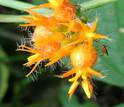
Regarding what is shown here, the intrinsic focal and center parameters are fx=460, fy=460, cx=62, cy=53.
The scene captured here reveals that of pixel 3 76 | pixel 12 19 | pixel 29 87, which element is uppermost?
pixel 12 19

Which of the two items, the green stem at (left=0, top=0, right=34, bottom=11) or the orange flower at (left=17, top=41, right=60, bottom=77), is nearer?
the orange flower at (left=17, top=41, right=60, bottom=77)

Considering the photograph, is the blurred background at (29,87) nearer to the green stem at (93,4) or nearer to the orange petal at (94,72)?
the green stem at (93,4)

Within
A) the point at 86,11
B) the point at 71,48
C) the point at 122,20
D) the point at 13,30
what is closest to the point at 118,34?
the point at 122,20

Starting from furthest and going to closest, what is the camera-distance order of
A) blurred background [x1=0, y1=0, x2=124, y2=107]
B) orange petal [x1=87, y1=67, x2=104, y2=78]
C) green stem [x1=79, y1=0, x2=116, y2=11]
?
blurred background [x1=0, y1=0, x2=124, y2=107], green stem [x1=79, y1=0, x2=116, y2=11], orange petal [x1=87, y1=67, x2=104, y2=78]

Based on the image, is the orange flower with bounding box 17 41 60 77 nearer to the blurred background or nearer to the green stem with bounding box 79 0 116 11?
the green stem with bounding box 79 0 116 11

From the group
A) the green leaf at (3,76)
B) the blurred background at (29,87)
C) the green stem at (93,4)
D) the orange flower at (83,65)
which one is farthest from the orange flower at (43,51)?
the green leaf at (3,76)

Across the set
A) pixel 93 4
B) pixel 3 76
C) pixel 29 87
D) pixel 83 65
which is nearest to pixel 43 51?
pixel 83 65

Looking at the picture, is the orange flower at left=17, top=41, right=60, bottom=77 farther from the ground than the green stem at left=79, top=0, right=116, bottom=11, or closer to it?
closer to it

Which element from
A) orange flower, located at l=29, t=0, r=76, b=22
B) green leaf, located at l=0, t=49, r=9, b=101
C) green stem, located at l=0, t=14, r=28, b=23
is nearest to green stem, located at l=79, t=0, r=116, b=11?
orange flower, located at l=29, t=0, r=76, b=22

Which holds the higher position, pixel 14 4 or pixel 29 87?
pixel 14 4

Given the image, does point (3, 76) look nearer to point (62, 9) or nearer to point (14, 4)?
point (14, 4)
